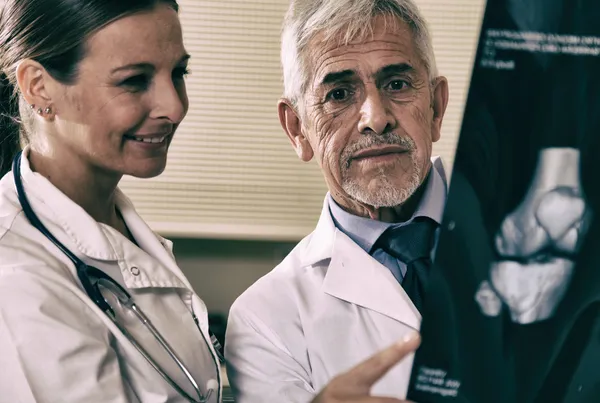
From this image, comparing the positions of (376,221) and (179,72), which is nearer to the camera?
(179,72)

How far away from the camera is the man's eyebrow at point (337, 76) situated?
118cm

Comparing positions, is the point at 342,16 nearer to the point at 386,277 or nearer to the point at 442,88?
the point at 442,88

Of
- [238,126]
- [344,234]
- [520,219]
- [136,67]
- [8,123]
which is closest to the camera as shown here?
[520,219]

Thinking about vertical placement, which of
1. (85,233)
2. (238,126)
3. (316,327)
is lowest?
(316,327)

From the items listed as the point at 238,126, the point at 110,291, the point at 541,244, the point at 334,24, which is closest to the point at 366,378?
the point at 541,244

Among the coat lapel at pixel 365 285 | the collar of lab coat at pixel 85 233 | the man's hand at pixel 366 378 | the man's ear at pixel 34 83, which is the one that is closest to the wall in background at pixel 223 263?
the coat lapel at pixel 365 285

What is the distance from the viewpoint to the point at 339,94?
1.21 m

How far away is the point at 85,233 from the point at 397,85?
0.52m

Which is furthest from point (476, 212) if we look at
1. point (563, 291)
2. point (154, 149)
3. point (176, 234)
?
point (176, 234)

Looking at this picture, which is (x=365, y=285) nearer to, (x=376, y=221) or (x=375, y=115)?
(x=376, y=221)

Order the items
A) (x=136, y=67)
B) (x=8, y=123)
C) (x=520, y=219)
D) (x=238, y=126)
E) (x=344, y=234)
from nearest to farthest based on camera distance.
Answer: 1. (x=520, y=219)
2. (x=136, y=67)
3. (x=8, y=123)
4. (x=344, y=234)
5. (x=238, y=126)

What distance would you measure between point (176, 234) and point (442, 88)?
1510mm

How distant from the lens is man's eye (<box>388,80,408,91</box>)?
3.93ft

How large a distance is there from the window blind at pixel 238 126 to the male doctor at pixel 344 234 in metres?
1.41
